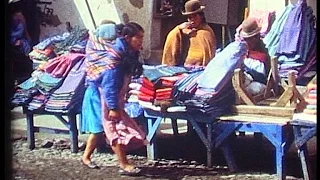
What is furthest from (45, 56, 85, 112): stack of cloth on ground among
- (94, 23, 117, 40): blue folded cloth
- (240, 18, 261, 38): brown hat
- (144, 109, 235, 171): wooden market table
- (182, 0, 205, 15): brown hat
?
(240, 18, 261, 38): brown hat

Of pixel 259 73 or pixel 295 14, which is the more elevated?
pixel 295 14

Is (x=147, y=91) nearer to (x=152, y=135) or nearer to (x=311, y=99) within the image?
(x=152, y=135)

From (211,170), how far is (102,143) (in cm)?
32

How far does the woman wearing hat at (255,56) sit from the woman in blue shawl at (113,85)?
30cm

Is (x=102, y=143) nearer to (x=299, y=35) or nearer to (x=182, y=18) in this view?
(x=182, y=18)

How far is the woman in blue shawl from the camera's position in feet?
6.92

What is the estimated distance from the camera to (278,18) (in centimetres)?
198

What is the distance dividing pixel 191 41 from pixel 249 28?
0.16 m

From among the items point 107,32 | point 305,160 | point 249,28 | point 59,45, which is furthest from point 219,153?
point 59,45

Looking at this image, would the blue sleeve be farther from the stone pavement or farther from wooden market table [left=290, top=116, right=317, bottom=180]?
wooden market table [left=290, top=116, right=317, bottom=180]

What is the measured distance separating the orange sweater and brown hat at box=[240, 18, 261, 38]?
0.08 m

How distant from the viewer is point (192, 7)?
207cm

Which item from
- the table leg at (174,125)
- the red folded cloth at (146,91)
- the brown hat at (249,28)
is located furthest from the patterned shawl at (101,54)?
the brown hat at (249,28)

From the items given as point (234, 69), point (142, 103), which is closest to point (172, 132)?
point (142, 103)
